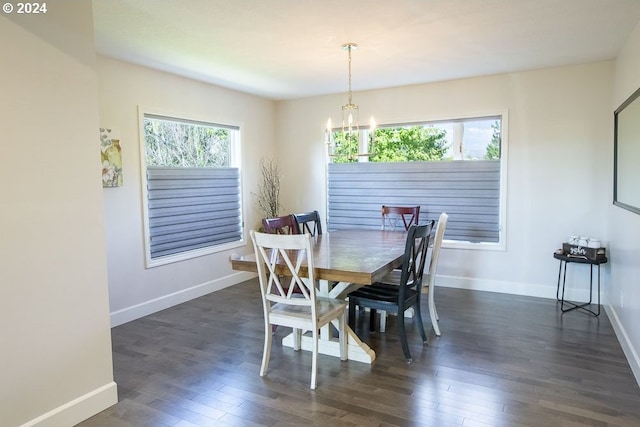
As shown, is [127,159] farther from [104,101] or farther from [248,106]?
[248,106]

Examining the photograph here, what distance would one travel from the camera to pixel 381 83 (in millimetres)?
4824

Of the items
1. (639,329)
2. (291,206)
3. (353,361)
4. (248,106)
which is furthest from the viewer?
(291,206)

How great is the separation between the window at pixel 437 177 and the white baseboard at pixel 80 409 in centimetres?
327

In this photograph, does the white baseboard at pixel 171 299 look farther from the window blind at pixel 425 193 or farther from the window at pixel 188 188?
the window blind at pixel 425 193

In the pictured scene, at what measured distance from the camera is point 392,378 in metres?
2.71

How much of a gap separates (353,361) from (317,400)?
56 cm

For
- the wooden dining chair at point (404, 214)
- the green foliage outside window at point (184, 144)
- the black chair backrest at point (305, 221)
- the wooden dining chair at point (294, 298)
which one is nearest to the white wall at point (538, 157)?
the wooden dining chair at point (404, 214)

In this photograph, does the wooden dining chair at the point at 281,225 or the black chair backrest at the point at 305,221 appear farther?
the black chair backrest at the point at 305,221

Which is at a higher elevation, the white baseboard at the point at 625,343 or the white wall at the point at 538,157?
the white wall at the point at 538,157

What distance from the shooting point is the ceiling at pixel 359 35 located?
2.64m

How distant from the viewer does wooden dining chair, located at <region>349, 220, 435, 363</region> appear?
2879 mm

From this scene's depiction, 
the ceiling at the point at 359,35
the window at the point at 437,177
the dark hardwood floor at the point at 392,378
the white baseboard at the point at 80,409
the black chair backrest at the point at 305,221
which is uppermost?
the ceiling at the point at 359,35

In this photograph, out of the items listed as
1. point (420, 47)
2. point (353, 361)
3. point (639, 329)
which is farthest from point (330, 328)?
point (420, 47)

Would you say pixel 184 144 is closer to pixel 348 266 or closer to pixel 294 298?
pixel 294 298
